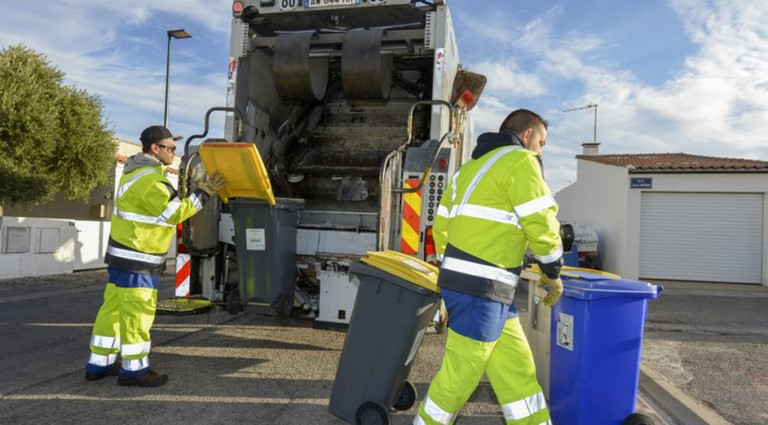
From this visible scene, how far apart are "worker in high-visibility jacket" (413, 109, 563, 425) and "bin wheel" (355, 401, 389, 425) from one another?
0.30 meters

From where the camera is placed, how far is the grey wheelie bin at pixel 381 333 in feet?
8.41

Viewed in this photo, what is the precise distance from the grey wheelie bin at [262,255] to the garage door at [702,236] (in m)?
11.3

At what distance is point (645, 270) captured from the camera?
1288cm

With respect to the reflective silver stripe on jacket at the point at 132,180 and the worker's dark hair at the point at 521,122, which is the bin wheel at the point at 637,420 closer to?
the worker's dark hair at the point at 521,122

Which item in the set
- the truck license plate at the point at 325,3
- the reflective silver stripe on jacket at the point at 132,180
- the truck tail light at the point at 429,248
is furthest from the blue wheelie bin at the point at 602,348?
the truck license plate at the point at 325,3

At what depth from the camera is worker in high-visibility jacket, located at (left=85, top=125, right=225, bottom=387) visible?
3.34 metres

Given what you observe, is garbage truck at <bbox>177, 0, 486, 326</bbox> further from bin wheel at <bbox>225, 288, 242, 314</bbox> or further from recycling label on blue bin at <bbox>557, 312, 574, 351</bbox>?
recycling label on blue bin at <bbox>557, 312, 574, 351</bbox>

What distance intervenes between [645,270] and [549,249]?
12145 millimetres

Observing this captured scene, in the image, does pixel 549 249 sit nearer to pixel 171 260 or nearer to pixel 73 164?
pixel 171 260

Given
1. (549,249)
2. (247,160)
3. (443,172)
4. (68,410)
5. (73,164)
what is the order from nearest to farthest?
1. (549,249)
2. (68,410)
3. (247,160)
4. (443,172)
5. (73,164)

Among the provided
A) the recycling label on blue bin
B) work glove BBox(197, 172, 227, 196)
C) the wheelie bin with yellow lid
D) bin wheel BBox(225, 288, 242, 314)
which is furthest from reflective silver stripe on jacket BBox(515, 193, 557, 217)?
bin wheel BBox(225, 288, 242, 314)

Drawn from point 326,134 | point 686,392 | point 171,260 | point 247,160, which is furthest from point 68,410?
point 171,260

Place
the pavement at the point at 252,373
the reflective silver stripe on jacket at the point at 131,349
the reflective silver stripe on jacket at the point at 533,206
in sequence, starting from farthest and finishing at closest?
the reflective silver stripe on jacket at the point at 131,349
the pavement at the point at 252,373
the reflective silver stripe on jacket at the point at 533,206

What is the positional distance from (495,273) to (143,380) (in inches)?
95.7
